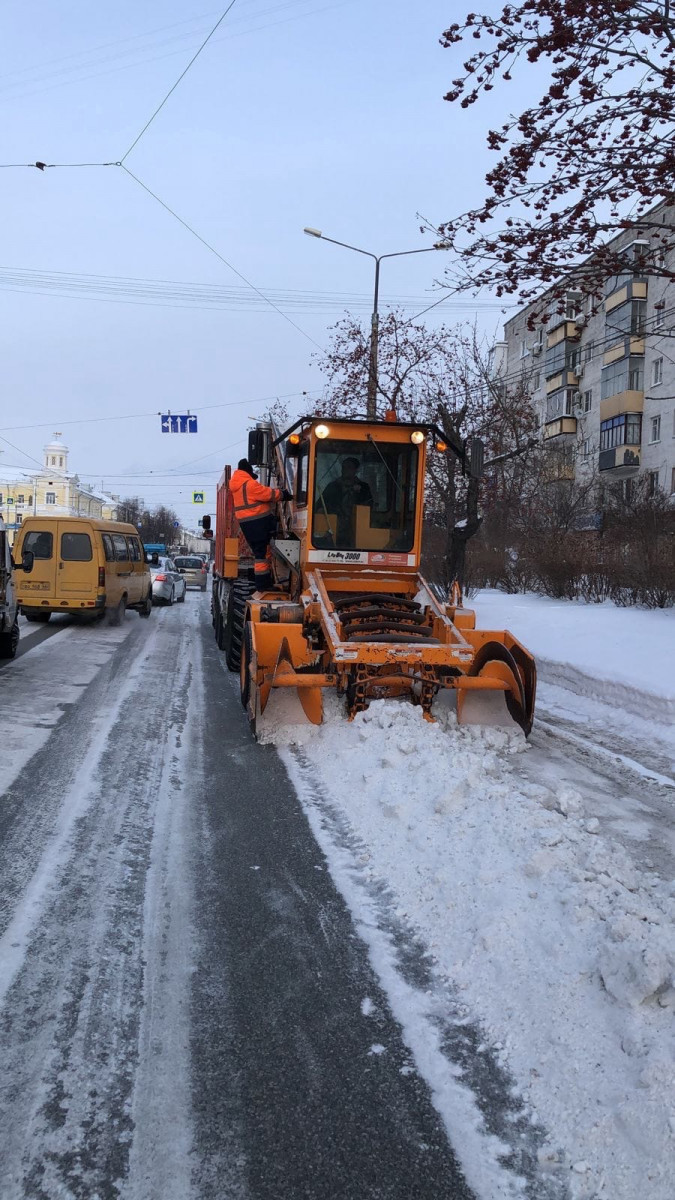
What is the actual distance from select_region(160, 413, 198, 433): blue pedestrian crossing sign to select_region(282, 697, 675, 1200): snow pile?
102 ft

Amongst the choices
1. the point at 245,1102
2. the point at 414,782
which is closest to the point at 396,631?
the point at 414,782

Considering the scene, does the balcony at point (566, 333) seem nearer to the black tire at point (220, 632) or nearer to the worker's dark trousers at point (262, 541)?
the black tire at point (220, 632)

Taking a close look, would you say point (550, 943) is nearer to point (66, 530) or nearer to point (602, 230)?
point (602, 230)

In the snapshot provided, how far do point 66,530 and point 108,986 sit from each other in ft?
47.7

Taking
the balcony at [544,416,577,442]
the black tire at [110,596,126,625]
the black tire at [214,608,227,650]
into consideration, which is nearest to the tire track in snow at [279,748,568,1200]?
the black tire at [214,608,227,650]

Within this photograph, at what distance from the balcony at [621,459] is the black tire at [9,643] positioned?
3077cm

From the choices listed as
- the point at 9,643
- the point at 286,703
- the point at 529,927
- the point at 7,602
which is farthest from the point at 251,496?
the point at 529,927

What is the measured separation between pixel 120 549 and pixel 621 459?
25.9 meters

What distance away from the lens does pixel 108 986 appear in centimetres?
339

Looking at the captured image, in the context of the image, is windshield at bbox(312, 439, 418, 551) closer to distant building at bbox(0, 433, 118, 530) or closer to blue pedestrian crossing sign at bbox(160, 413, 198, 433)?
blue pedestrian crossing sign at bbox(160, 413, 198, 433)

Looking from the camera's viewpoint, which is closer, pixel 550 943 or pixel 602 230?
pixel 550 943

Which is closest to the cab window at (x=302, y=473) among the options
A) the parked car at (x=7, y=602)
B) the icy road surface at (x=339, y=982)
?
the icy road surface at (x=339, y=982)

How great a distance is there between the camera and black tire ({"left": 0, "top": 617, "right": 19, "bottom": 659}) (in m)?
12.1

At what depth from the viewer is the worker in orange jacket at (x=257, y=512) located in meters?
10.5
